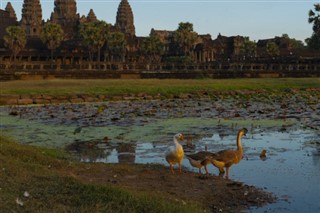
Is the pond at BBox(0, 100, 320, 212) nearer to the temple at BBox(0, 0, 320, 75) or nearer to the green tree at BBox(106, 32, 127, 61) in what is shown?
the temple at BBox(0, 0, 320, 75)

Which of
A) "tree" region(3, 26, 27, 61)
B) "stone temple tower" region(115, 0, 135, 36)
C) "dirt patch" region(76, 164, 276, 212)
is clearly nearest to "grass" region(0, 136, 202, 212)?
"dirt patch" region(76, 164, 276, 212)

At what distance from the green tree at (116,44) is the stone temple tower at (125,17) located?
5326 cm

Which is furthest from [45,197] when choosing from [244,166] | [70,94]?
[70,94]

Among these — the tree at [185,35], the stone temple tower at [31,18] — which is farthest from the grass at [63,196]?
the stone temple tower at [31,18]

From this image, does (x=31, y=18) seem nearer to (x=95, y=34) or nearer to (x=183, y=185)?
(x=95, y=34)

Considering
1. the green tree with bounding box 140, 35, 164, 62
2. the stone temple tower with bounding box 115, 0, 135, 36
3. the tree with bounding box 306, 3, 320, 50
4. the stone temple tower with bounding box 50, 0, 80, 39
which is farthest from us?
the stone temple tower with bounding box 115, 0, 135, 36

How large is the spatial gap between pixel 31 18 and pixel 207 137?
12997cm

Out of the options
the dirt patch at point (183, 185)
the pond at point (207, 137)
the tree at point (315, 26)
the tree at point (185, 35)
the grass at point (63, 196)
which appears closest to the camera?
the grass at point (63, 196)

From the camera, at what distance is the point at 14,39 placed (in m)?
95.6

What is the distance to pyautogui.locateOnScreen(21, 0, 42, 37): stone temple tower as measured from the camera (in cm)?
13550

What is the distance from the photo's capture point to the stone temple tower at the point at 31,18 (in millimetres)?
135500

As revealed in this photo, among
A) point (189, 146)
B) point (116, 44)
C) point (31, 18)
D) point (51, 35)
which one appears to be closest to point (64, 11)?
point (31, 18)

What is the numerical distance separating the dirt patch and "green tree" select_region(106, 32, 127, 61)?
91.9m

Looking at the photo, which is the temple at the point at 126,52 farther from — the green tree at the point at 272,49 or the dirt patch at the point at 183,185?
the dirt patch at the point at 183,185
